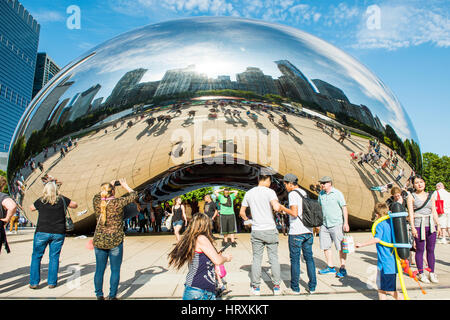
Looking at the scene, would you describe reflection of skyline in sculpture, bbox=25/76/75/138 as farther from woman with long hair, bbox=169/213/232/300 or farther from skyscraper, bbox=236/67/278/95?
woman with long hair, bbox=169/213/232/300

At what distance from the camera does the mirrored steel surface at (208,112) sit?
473 centimetres

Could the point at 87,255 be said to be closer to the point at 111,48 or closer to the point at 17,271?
the point at 17,271

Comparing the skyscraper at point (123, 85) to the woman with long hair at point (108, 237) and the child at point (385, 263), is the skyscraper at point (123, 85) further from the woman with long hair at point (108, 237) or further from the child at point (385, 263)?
the child at point (385, 263)

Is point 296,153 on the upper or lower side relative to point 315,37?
lower

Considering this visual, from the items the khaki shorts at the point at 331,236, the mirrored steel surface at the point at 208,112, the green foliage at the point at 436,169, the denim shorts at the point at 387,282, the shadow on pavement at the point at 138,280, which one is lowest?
the shadow on pavement at the point at 138,280

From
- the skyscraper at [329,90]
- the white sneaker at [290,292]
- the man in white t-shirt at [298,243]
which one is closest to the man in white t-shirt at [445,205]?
the skyscraper at [329,90]

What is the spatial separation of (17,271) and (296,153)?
5.38 metres

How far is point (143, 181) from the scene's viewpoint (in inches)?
218

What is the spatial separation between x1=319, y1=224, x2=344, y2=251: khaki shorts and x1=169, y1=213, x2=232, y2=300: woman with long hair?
7.99ft

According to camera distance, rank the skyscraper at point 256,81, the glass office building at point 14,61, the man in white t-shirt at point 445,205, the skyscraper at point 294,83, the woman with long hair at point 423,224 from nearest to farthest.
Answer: the woman with long hair at point 423,224
the man in white t-shirt at point 445,205
the skyscraper at point 256,81
the skyscraper at point 294,83
the glass office building at point 14,61

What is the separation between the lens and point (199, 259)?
2.40m

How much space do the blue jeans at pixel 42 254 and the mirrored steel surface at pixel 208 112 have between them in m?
1.41

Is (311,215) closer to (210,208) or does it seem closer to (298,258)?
(298,258)
